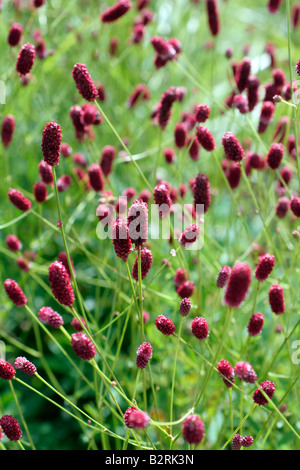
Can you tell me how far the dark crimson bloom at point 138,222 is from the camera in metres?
0.68

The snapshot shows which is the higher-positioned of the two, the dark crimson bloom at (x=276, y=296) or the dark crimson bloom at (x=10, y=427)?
the dark crimson bloom at (x=276, y=296)

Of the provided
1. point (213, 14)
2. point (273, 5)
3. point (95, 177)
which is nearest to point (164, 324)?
point (95, 177)

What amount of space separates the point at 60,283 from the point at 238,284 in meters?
0.24

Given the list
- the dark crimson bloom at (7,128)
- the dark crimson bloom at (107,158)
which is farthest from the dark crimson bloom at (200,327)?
the dark crimson bloom at (7,128)

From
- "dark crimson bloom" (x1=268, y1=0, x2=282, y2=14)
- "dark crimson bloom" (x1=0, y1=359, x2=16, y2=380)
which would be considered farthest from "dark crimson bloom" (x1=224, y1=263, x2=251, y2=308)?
"dark crimson bloom" (x1=268, y1=0, x2=282, y2=14)

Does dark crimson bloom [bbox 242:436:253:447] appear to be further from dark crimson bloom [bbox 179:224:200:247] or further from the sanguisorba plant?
dark crimson bloom [bbox 179:224:200:247]

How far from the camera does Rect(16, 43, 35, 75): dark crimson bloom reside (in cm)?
94

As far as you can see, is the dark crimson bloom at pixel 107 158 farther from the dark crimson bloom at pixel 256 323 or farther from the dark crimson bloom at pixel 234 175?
the dark crimson bloom at pixel 256 323

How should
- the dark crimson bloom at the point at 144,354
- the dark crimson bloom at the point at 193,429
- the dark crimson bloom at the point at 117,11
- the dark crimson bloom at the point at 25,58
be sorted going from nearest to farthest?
the dark crimson bloom at the point at 193,429, the dark crimson bloom at the point at 144,354, the dark crimson bloom at the point at 25,58, the dark crimson bloom at the point at 117,11

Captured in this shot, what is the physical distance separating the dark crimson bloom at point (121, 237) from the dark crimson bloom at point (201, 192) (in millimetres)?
202

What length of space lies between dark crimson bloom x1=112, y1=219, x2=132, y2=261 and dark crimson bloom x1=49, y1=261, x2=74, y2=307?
0.08 m

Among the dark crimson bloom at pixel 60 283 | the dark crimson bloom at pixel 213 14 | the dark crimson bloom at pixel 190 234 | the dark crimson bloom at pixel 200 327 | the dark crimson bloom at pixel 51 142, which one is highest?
the dark crimson bloom at pixel 213 14
